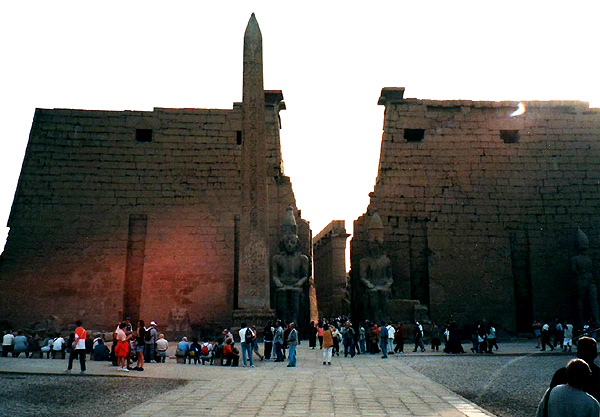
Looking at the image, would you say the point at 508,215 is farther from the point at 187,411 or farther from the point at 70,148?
the point at 187,411

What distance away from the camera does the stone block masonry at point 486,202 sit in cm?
1645

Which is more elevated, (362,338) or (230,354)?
(362,338)

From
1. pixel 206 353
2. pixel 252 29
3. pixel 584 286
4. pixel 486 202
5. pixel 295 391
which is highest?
pixel 252 29

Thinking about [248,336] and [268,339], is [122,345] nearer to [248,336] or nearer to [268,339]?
[248,336]

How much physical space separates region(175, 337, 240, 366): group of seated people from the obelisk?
1624 millimetres

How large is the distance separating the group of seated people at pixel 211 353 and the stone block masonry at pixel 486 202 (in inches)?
260

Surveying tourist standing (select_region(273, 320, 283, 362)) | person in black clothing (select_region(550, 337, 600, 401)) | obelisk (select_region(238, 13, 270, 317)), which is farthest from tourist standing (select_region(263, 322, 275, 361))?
person in black clothing (select_region(550, 337, 600, 401))

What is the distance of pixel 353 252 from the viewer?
1642cm

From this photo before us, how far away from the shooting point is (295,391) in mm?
6344

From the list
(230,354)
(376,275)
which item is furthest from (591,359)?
(376,275)

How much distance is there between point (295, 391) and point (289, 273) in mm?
8306

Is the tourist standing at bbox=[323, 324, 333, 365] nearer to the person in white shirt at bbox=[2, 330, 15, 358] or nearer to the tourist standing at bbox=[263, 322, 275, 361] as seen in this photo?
the tourist standing at bbox=[263, 322, 275, 361]

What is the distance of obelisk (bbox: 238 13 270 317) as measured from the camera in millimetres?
12320

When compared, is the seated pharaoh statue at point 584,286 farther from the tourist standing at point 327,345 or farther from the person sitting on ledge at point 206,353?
the person sitting on ledge at point 206,353
